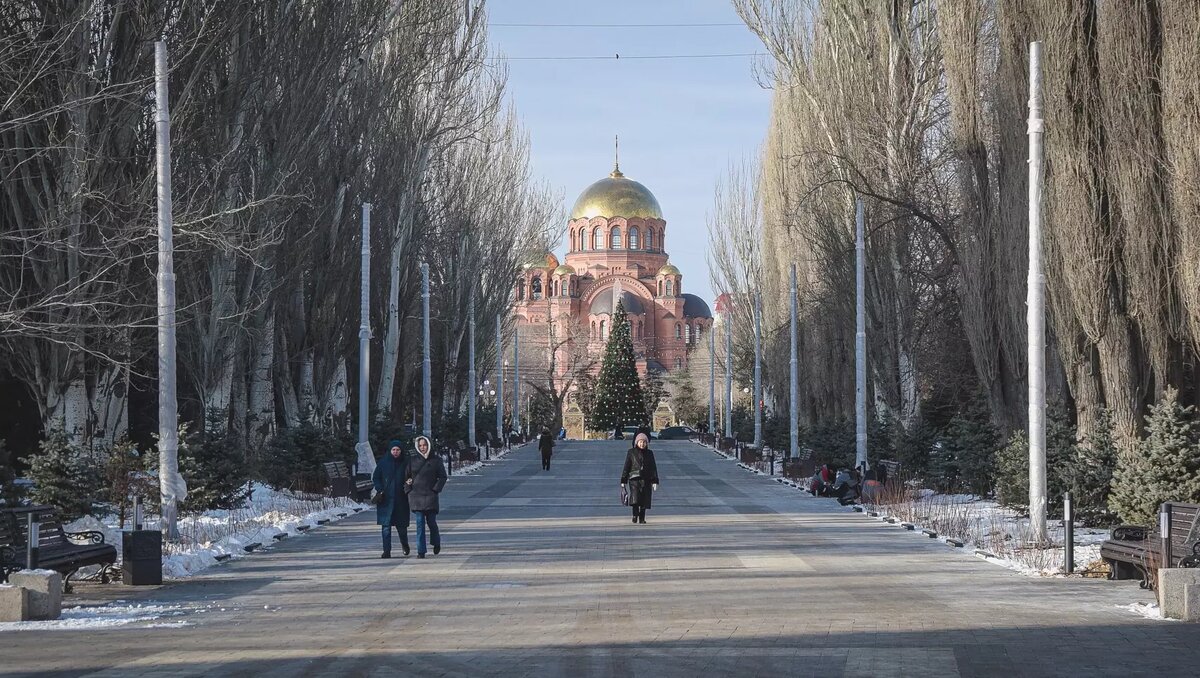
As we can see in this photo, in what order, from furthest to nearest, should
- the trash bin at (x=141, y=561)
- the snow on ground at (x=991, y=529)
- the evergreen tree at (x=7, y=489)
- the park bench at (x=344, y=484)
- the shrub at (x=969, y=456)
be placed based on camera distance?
the park bench at (x=344, y=484) < the shrub at (x=969, y=456) < the evergreen tree at (x=7, y=489) < the snow on ground at (x=991, y=529) < the trash bin at (x=141, y=561)

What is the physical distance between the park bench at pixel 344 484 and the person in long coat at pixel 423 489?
1046cm

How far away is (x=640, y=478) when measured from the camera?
2356 cm

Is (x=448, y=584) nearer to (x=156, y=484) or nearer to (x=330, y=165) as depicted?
(x=156, y=484)

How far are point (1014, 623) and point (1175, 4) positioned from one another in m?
9.25

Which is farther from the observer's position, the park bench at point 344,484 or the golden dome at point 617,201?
the golden dome at point 617,201

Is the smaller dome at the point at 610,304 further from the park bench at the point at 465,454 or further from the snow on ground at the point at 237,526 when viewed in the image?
the snow on ground at the point at 237,526

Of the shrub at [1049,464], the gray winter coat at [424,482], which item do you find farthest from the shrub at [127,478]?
the shrub at [1049,464]

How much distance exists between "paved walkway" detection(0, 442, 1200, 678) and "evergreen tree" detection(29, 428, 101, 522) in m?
2.57

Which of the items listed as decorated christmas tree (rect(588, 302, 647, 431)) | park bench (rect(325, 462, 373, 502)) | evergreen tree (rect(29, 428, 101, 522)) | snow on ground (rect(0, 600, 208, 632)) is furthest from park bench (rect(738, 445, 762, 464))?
decorated christmas tree (rect(588, 302, 647, 431))

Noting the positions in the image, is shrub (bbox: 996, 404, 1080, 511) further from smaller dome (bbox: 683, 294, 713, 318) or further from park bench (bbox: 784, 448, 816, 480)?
smaller dome (bbox: 683, 294, 713, 318)

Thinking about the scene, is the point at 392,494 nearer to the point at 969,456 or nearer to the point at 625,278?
the point at 969,456

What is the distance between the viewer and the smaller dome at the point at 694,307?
494ft

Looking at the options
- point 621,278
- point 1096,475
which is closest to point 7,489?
point 1096,475

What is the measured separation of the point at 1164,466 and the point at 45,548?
11783 millimetres
